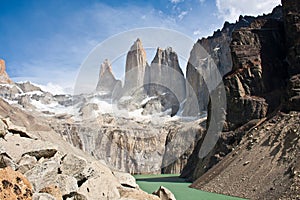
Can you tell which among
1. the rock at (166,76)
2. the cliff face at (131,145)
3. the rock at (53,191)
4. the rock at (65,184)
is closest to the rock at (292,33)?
the rock at (65,184)

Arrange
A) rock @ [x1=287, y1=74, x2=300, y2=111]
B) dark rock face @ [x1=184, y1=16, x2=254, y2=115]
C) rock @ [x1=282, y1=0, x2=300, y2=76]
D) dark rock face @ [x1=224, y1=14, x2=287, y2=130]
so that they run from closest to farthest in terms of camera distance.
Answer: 1. rock @ [x1=287, y1=74, x2=300, y2=111]
2. rock @ [x1=282, y1=0, x2=300, y2=76]
3. dark rock face @ [x1=224, y1=14, x2=287, y2=130]
4. dark rock face @ [x1=184, y1=16, x2=254, y2=115]

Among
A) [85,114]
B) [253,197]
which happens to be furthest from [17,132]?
[85,114]

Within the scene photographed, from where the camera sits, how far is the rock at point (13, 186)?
18.2 feet

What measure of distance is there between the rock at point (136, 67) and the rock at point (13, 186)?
417ft

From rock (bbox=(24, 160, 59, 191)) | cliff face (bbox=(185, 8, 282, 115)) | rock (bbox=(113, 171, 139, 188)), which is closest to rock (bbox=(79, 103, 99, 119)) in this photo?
cliff face (bbox=(185, 8, 282, 115))

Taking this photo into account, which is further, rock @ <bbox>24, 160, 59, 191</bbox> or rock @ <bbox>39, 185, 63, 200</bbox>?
rock @ <bbox>24, 160, 59, 191</bbox>

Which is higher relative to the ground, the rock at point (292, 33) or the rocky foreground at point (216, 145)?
the rock at point (292, 33)

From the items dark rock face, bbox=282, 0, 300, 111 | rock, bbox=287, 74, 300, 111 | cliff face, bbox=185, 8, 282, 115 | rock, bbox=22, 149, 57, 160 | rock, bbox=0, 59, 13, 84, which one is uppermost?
rock, bbox=0, 59, 13, 84

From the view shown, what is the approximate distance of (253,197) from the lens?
19.2 metres

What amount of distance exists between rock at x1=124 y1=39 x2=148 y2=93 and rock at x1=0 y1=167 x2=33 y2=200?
126957 mm

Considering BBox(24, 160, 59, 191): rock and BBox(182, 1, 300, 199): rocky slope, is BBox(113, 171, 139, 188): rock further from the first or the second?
BBox(182, 1, 300, 199): rocky slope

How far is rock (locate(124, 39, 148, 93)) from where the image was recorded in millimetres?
135000

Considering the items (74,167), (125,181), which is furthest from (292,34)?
(74,167)

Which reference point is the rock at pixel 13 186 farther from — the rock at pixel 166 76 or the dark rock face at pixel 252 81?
the rock at pixel 166 76
